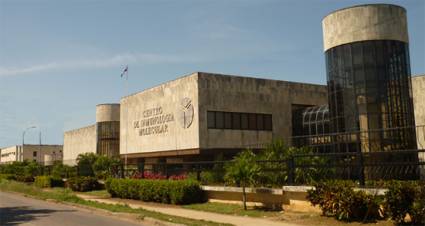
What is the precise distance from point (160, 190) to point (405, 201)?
1293cm

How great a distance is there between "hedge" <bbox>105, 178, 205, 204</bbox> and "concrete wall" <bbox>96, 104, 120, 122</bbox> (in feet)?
115

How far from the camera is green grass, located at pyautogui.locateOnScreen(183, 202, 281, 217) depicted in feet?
54.4

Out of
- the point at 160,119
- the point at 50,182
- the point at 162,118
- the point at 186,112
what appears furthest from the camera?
the point at 160,119

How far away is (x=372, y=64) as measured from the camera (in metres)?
29.0

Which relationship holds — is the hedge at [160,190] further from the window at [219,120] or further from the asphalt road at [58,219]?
the window at [219,120]

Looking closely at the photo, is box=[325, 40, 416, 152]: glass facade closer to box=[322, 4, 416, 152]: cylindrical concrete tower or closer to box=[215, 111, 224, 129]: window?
box=[322, 4, 416, 152]: cylindrical concrete tower

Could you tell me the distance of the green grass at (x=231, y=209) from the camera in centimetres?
1658

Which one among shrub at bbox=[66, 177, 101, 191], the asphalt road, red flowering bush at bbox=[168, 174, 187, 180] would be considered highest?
red flowering bush at bbox=[168, 174, 187, 180]

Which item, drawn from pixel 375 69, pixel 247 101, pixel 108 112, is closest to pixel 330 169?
pixel 375 69

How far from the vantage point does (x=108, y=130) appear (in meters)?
61.2

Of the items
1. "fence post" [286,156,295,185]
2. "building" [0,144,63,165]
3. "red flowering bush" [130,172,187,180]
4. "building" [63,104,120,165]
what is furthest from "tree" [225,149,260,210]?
"building" [0,144,63,165]

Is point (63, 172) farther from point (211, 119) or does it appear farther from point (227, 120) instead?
point (227, 120)

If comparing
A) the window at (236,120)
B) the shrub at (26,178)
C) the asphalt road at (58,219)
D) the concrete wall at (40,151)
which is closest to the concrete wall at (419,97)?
the window at (236,120)

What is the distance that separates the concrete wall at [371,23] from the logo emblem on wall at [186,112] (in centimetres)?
1165
